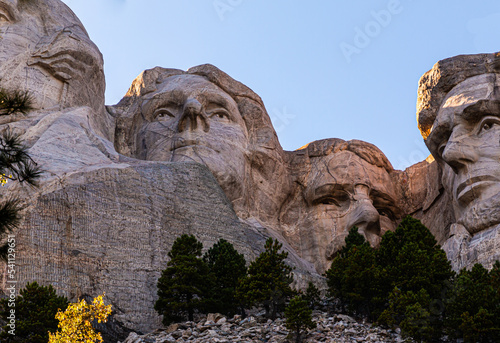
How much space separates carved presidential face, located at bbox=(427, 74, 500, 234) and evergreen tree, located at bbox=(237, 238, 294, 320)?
7593mm

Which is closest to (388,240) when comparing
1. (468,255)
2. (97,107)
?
(468,255)

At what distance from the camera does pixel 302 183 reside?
32.3 meters

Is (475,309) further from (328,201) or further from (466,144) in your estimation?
(328,201)

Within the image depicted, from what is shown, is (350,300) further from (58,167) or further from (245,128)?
(245,128)

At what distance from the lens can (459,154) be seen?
26.2 meters

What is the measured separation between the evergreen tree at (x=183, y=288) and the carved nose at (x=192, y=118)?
373 inches

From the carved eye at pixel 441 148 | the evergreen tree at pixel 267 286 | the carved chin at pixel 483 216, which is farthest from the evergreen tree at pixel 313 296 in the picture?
the carved eye at pixel 441 148

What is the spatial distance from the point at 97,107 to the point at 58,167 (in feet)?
22.5

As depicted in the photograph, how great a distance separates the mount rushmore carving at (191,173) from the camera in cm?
2091

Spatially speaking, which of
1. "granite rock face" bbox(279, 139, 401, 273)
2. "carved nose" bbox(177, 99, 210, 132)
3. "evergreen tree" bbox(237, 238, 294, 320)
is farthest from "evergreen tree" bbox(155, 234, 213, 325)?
"granite rock face" bbox(279, 139, 401, 273)

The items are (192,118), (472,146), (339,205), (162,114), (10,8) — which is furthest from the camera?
(339,205)

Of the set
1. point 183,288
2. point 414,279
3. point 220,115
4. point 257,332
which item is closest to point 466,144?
point 414,279

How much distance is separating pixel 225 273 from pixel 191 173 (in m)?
4.61

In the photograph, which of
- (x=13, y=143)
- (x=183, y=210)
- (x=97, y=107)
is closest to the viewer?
(x=13, y=143)
